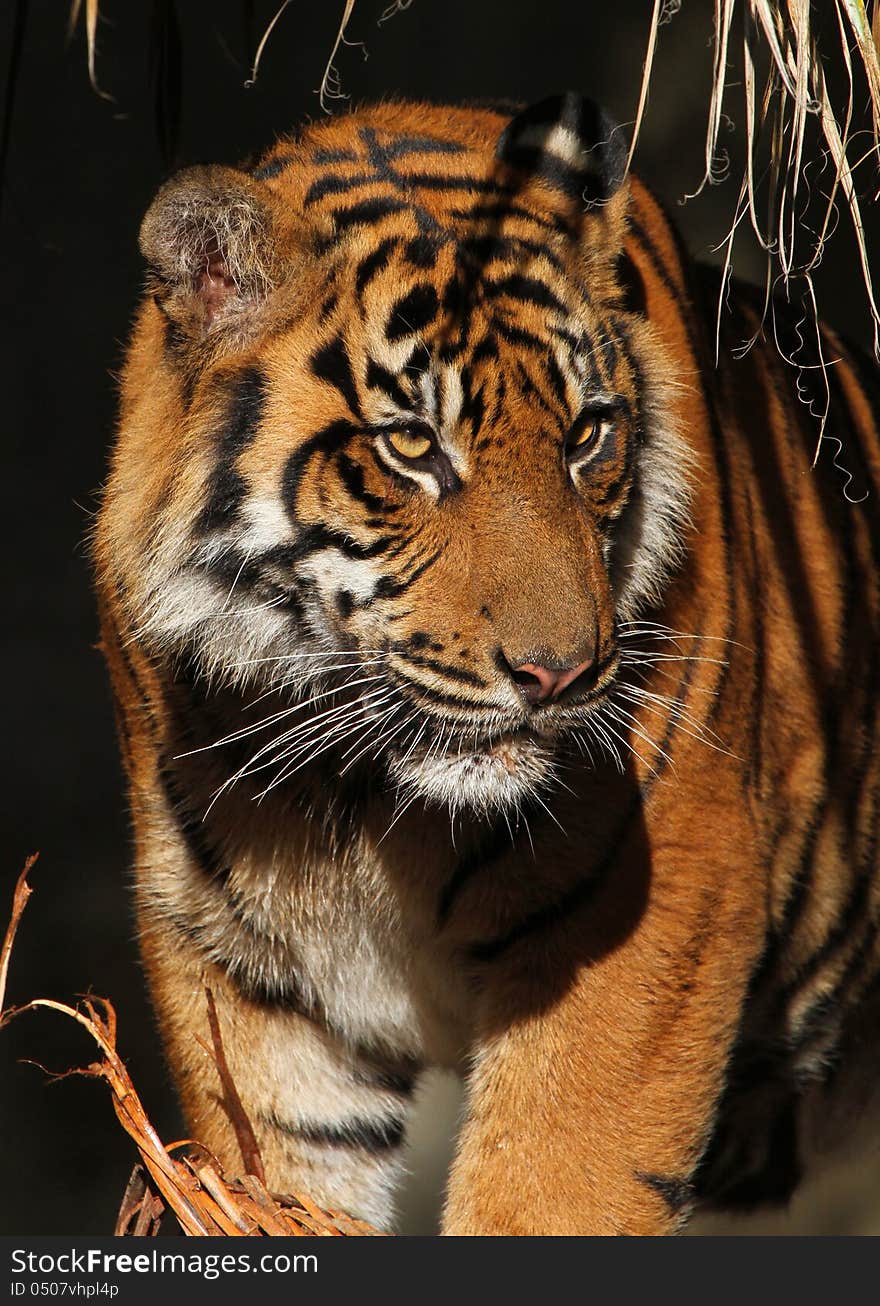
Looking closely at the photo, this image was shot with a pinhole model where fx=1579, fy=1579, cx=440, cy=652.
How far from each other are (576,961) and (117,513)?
64cm

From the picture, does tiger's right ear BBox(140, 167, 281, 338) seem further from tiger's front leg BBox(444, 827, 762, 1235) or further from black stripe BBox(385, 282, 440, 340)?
tiger's front leg BBox(444, 827, 762, 1235)

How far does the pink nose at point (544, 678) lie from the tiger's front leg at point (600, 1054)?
1.18 ft

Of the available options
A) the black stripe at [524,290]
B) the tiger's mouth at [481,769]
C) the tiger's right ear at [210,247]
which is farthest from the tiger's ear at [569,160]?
the tiger's mouth at [481,769]

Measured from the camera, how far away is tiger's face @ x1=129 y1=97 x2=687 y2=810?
133 cm

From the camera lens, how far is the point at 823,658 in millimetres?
1928

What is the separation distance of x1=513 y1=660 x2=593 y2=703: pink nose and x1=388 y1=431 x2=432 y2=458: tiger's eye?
21cm

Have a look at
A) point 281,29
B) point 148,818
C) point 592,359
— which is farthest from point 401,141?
point 281,29

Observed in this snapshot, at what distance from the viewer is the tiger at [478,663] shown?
136 centimetres

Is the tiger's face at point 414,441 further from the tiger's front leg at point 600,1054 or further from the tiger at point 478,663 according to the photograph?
the tiger's front leg at point 600,1054

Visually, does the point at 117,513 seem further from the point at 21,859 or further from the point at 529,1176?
the point at 21,859

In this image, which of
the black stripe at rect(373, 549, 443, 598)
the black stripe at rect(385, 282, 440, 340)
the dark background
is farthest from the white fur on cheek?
the dark background

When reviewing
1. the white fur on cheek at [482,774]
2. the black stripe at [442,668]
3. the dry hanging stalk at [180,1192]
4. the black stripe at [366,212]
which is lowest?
the dry hanging stalk at [180,1192]

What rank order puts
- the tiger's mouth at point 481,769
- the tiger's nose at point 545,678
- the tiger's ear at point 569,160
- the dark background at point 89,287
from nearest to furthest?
the tiger's nose at point 545,678, the tiger's mouth at point 481,769, the tiger's ear at point 569,160, the dark background at point 89,287

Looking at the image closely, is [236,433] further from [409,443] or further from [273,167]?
[273,167]
